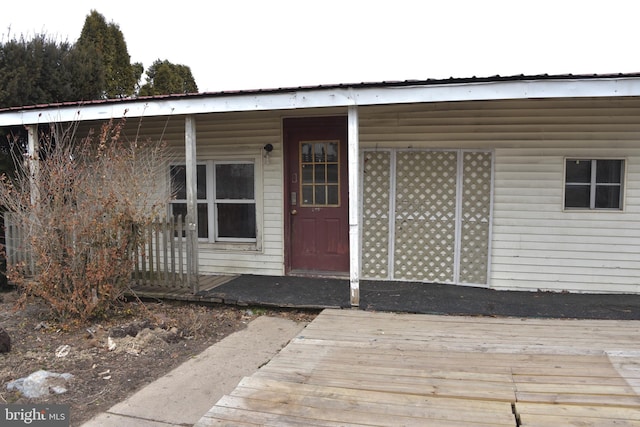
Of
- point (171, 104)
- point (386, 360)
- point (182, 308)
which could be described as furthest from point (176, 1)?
point (386, 360)

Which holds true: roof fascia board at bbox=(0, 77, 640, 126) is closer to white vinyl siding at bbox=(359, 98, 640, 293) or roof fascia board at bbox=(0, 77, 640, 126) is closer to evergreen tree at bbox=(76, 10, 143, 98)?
white vinyl siding at bbox=(359, 98, 640, 293)

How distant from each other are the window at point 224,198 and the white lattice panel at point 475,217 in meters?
3.22

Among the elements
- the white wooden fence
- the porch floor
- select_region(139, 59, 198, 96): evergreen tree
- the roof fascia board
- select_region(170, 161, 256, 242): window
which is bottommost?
the porch floor

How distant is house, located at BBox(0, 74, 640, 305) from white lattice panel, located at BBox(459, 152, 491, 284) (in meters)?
0.01

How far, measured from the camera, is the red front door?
22.1 feet

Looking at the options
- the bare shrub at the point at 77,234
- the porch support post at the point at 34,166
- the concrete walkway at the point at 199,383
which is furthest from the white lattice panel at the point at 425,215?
the porch support post at the point at 34,166

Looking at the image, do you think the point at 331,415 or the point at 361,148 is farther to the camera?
the point at 361,148

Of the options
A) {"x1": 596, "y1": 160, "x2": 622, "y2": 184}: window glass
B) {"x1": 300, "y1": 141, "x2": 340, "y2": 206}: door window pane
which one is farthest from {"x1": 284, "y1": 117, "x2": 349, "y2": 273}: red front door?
{"x1": 596, "y1": 160, "x2": 622, "y2": 184}: window glass

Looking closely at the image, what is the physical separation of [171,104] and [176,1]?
36.3 feet

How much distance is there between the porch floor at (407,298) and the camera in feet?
16.8

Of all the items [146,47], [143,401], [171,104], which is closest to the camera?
[143,401]

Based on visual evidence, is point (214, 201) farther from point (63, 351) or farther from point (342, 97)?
point (63, 351)

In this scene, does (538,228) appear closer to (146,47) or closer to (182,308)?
(182,308)

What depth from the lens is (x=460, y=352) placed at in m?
3.72
